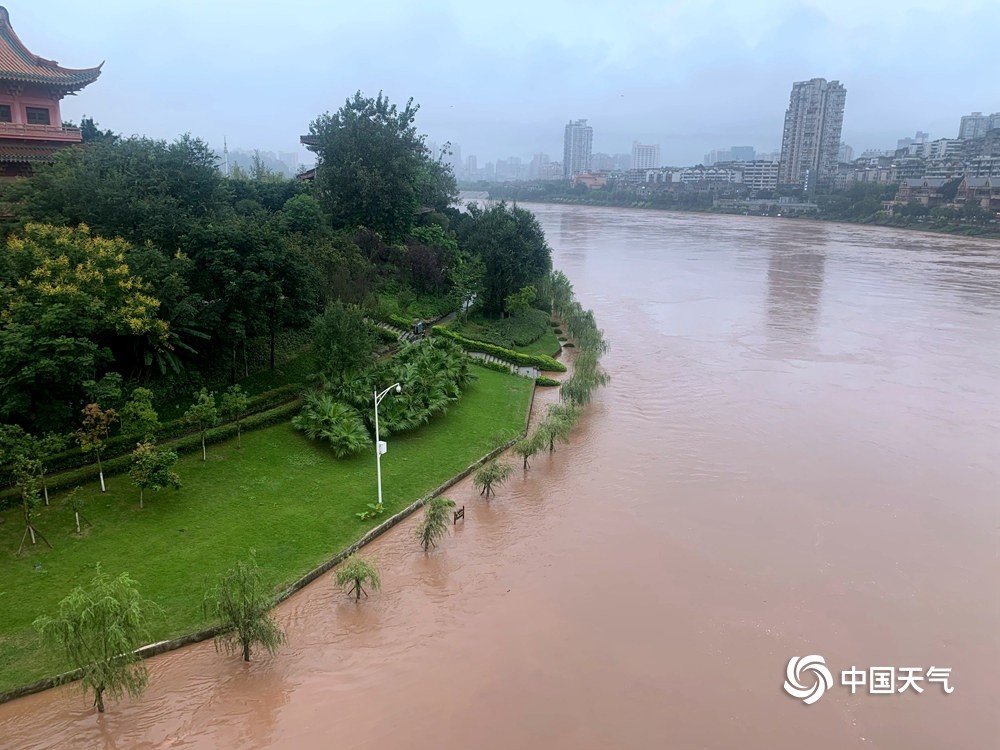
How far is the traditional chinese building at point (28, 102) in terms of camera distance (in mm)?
20312

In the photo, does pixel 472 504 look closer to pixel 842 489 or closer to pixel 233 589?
pixel 233 589

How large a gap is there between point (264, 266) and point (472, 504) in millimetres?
7668

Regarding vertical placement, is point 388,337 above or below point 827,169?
below

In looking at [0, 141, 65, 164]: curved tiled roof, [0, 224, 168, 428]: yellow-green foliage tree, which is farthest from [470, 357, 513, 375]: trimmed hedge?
[0, 141, 65, 164]: curved tiled roof

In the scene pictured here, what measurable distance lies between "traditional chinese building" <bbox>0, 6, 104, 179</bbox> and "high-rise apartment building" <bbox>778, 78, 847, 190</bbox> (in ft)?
342

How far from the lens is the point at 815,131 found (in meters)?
107

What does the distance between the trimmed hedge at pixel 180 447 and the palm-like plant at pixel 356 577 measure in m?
5.09

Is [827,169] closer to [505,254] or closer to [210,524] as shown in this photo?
[505,254]

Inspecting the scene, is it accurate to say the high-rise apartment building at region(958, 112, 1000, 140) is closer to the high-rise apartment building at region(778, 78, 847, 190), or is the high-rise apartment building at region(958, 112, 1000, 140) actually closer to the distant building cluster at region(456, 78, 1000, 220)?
the distant building cluster at region(456, 78, 1000, 220)

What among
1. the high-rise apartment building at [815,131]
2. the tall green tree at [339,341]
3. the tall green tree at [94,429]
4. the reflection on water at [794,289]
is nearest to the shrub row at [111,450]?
the tall green tree at [94,429]

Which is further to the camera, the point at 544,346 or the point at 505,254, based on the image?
the point at 505,254
